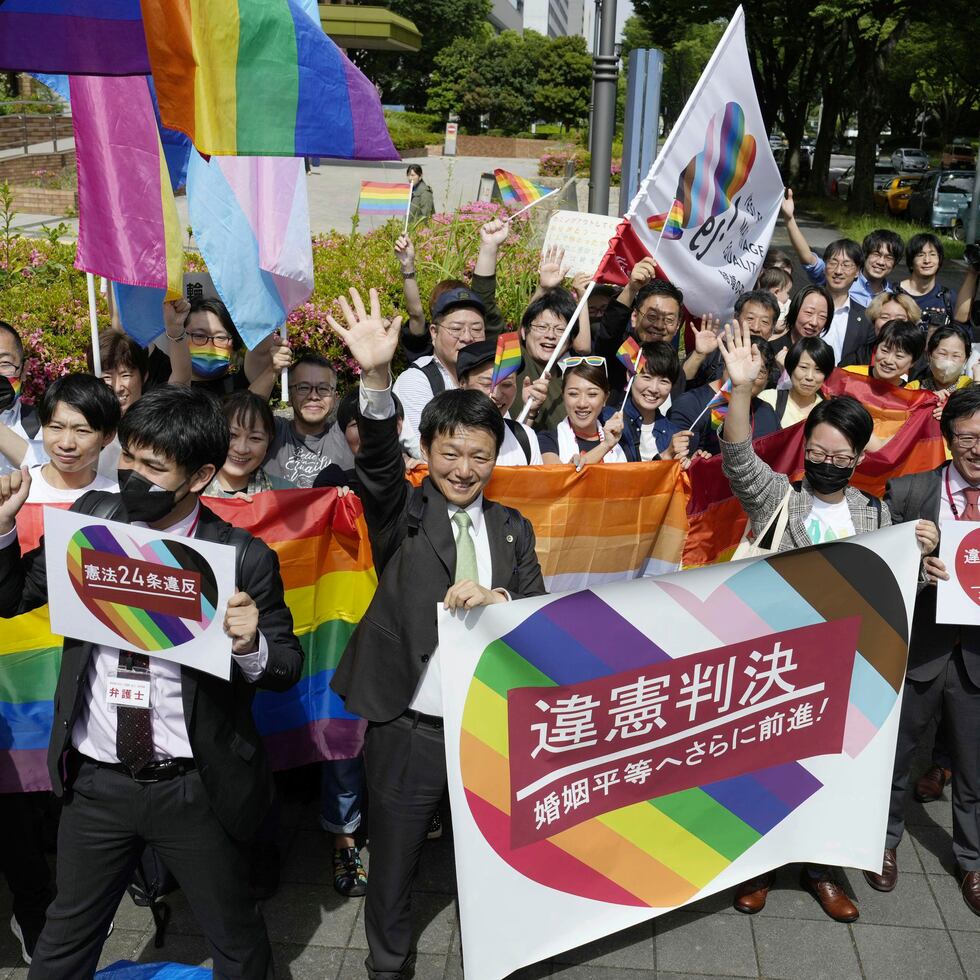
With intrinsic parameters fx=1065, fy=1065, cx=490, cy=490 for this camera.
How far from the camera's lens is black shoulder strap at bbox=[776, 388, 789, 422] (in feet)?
16.5

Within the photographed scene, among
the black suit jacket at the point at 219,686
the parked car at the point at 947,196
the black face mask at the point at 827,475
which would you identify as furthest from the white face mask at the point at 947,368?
the parked car at the point at 947,196

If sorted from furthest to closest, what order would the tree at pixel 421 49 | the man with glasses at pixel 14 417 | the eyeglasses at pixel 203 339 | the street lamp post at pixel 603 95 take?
the tree at pixel 421 49, the street lamp post at pixel 603 95, the eyeglasses at pixel 203 339, the man with glasses at pixel 14 417

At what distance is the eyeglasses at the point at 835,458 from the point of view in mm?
3588

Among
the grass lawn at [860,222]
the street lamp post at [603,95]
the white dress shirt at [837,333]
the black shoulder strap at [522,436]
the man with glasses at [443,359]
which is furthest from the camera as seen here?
the grass lawn at [860,222]

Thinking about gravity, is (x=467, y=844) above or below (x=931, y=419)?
below

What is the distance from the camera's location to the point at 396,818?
10.6 feet

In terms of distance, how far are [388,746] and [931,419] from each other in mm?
3049

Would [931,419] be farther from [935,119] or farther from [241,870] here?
[935,119]

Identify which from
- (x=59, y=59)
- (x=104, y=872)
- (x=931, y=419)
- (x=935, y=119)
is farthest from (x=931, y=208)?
(x=935, y=119)

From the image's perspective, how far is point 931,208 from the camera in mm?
26531

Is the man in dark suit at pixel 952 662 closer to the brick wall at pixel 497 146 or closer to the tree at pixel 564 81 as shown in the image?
the brick wall at pixel 497 146

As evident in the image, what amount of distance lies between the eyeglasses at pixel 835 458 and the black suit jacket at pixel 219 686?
72.6 inches

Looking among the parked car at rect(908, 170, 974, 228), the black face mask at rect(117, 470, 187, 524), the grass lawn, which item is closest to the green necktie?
the black face mask at rect(117, 470, 187, 524)

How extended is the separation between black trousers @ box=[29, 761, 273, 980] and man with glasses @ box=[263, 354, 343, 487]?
5.62 ft
